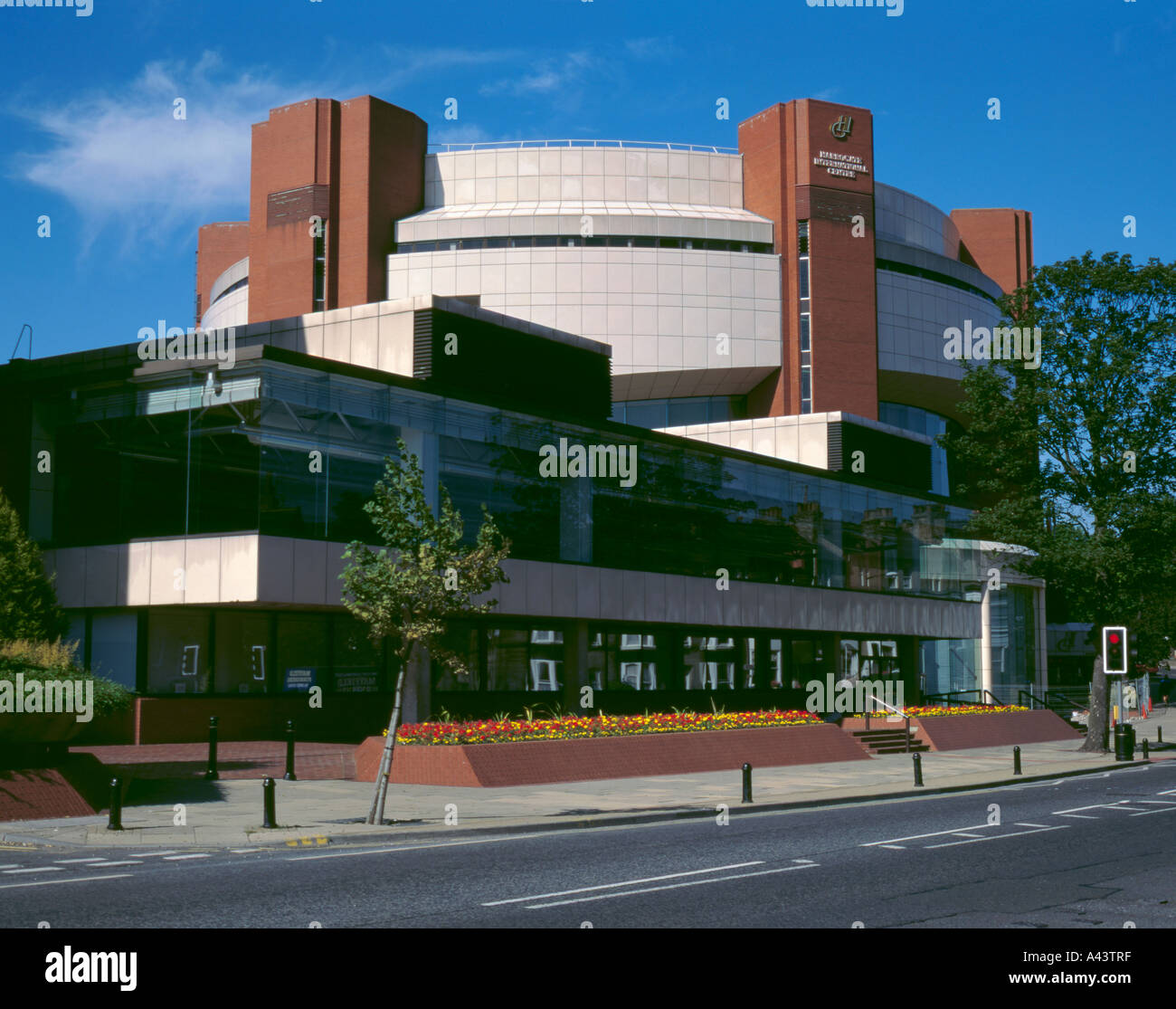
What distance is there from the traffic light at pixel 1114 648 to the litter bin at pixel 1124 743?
426 cm

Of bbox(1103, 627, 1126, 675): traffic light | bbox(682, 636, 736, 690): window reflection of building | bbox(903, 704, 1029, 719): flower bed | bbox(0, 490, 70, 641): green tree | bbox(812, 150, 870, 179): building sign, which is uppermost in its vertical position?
bbox(812, 150, 870, 179): building sign

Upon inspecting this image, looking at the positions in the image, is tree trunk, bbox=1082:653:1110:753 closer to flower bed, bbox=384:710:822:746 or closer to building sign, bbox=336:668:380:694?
flower bed, bbox=384:710:822:746

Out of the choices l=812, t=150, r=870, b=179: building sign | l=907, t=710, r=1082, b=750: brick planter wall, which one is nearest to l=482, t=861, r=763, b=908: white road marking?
l=907, t=710, r=1082, b=750: brick planter wall

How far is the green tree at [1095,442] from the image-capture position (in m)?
39.0

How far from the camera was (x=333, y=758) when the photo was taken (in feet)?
96.0

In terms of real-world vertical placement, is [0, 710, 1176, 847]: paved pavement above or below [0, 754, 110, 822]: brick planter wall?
below

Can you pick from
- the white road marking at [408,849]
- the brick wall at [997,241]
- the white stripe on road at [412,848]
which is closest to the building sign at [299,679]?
the white stripe on road at [412,848]

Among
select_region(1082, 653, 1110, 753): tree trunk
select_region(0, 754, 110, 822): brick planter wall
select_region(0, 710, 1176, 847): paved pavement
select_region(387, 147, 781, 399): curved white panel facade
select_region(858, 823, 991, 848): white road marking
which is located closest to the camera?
select_region(858, 823, 991, 848): white road marking

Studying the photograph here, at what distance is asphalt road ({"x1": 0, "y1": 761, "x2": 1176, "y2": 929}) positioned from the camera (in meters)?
10.9

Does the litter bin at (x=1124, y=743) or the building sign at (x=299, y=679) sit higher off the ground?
the building sign at (x=299, y=679)

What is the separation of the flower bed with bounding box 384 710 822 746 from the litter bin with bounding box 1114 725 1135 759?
8.96 metres

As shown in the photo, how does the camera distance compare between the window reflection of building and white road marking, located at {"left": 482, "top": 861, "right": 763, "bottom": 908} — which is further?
the window reflection of building

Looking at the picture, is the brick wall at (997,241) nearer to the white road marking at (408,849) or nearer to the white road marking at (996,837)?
the white road marking at (996,837)
